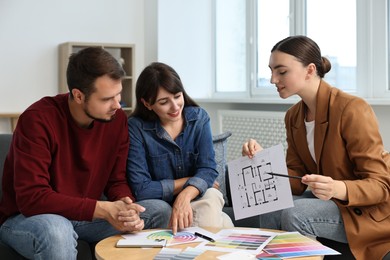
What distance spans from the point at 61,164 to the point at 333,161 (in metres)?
1.01

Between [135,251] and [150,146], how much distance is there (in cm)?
74

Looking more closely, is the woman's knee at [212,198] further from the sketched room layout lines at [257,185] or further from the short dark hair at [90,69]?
the short dark hair at [90,69]

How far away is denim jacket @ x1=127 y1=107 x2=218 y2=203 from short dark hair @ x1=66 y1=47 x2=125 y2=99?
1.31 feet

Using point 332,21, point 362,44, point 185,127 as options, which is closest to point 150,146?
point 185,127

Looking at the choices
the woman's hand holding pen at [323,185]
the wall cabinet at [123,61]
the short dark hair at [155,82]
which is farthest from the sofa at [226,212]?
the wall cabinet at [123,61]

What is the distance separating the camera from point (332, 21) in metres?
3.97

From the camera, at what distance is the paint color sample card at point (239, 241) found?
175cm

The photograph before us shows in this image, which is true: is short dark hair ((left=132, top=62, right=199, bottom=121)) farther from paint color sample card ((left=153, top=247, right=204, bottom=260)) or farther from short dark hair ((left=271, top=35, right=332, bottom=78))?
paint color sample card ((left=153, top=247, right=204, bottom=260))

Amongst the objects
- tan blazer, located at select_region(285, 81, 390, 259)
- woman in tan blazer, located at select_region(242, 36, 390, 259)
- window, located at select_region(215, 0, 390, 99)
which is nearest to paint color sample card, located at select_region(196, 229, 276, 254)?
woman in tan blazer, located at select_region(242, 36, 390, 259)

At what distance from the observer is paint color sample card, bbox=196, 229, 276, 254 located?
1745 millimetres

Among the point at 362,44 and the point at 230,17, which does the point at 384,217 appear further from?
the point at 230,17

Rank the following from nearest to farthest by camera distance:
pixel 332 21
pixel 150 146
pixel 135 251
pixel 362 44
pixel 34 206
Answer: pixel 135 251
pixel 34 206
pixel 150 146
pixel 362 44
pixel 332 21

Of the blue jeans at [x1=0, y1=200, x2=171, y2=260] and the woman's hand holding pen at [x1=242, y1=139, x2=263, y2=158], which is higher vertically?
the woman's hand holding pen at [x1=242, y1=139, x2=263, y2=158]

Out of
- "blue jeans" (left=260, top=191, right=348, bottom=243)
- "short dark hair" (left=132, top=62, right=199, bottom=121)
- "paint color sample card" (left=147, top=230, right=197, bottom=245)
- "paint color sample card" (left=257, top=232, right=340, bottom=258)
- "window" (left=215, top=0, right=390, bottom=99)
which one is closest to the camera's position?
"paint color sample card" (left=257, top=232, right=340, bottom=258)
